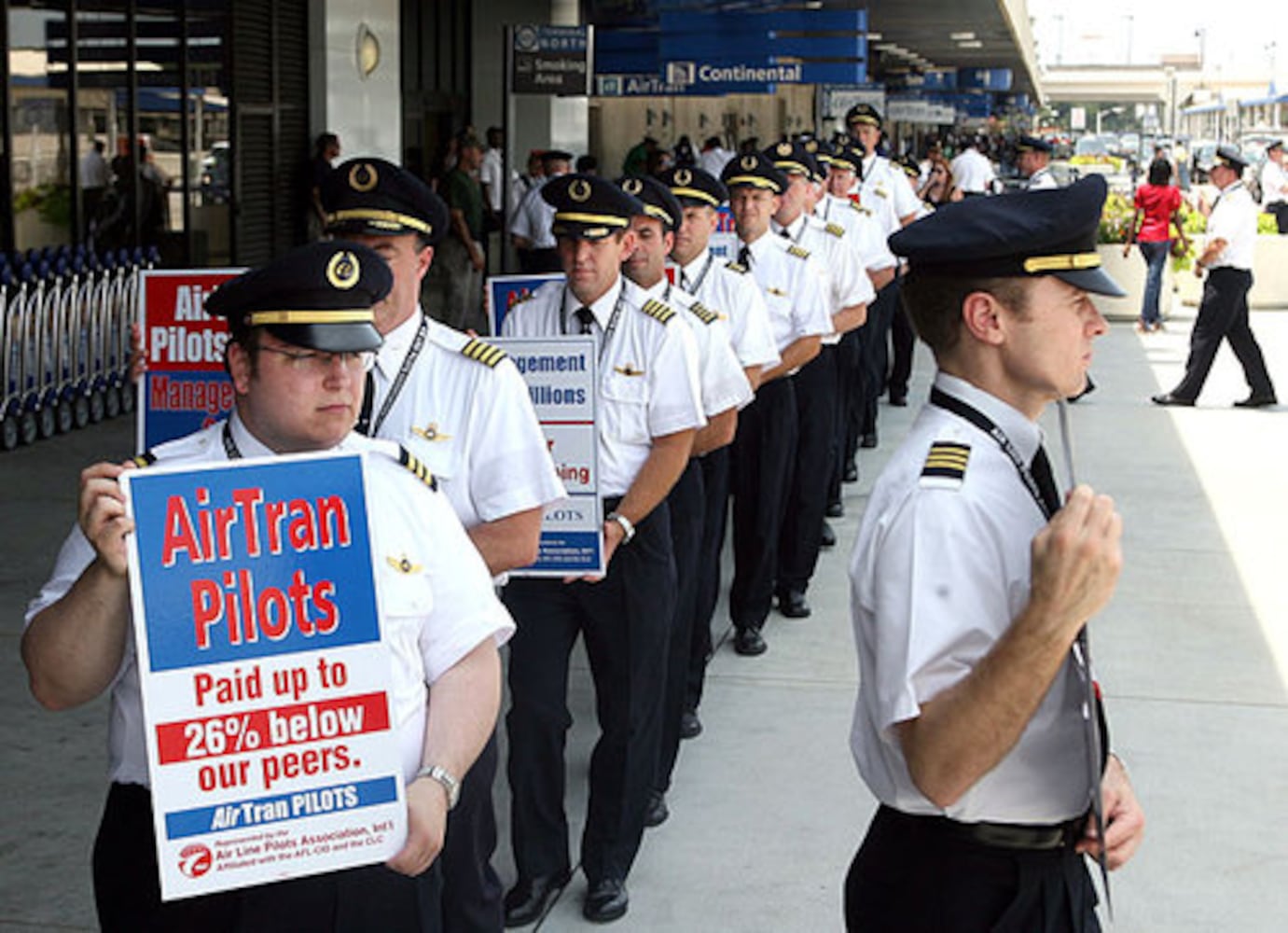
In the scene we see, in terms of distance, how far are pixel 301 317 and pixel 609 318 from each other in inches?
102

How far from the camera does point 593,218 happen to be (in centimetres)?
566

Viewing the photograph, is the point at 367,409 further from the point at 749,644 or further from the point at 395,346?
the point at 749,644

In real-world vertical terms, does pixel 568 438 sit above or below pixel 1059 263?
below

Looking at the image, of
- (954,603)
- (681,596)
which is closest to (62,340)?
(681,596)

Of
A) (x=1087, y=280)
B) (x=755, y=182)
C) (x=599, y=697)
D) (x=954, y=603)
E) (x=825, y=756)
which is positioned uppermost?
(x=755, y=182)

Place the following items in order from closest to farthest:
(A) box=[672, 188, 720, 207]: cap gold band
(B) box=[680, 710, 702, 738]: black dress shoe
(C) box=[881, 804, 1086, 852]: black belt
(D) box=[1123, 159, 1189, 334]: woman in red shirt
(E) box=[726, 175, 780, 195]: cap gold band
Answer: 1. (C) box=[881, 804, 1086, 852]: black belt
2. (B) box=[680, 710, 702, 738]: black dress shoe
3. (A) box=[672, 188, 720, 207]: cap gold band
4. (E) box=[726, 175, 780, 195]: cap gold band
5. (D) box=[1123, 159, 1189, 334]: woman in red shirt

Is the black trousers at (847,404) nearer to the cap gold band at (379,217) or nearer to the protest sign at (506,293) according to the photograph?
the protest sign at (506,293)

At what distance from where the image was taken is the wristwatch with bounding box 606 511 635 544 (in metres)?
5.48

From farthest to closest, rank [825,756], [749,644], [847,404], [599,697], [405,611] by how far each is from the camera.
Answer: [847,404]
[749,644]
[825,756]
[599,697]
[405,611]

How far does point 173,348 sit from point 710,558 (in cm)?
216

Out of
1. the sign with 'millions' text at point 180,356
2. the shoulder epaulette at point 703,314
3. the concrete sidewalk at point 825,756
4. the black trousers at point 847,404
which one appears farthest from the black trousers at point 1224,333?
the sign with 'millions' text at point 180,356

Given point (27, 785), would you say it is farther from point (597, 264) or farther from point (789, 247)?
point (789, 247)

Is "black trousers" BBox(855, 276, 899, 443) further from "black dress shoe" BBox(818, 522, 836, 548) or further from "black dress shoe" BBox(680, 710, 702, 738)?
"black dress shoe" BBox(680, 710, 702, 738)

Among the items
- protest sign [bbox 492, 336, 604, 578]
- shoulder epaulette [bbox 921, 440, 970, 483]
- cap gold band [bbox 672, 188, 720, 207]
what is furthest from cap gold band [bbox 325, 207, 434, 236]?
cap gold band [bbox 672, 188, 720, 207]
